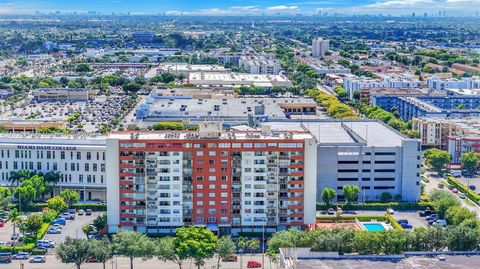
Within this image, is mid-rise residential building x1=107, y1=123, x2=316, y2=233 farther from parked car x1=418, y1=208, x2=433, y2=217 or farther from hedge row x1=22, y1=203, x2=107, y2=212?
parked car x1=418, y1=208, x2=433, y2=217

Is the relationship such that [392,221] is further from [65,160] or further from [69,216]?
[65,160]

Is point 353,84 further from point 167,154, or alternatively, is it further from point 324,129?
point 167,154

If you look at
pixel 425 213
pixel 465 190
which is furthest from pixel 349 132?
pixel 425 213

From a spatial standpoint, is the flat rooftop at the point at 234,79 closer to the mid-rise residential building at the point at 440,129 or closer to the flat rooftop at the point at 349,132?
the mid-rise residential building at the point at 440,129

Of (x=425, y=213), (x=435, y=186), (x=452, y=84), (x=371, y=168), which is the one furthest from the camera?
(x=452, y=84)

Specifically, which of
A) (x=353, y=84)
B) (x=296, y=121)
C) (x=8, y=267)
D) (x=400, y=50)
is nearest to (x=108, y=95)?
(x=353, y=84)

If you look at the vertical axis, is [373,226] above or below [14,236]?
below

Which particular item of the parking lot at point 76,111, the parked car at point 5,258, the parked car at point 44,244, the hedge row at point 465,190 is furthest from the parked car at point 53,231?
the parking lot at point 76,111

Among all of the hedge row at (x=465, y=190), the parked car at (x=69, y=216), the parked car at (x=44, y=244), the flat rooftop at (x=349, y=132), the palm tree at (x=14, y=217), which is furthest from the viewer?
the flat rooftop at (x=349, y=132)
